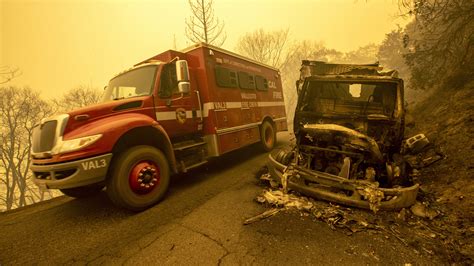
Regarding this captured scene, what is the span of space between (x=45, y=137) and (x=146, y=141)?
5.34 ft

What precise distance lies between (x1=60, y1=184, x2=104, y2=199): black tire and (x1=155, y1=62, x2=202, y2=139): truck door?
6.60 ft

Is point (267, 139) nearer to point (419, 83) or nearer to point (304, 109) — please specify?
point (304, 109)

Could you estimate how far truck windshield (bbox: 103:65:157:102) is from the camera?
4.90 metres

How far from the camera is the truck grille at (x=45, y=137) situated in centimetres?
373

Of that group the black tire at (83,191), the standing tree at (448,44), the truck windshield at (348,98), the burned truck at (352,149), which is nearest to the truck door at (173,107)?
the black tire at (83,191)

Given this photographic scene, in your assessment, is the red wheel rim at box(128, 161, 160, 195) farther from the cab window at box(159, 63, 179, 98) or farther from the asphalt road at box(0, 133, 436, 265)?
the cab window at box(159, 63, 179, 98)

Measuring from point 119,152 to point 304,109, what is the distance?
400 cm

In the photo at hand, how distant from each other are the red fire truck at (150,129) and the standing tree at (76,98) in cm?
2842

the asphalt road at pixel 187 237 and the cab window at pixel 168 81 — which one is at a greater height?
the cab window at pixel 168 81

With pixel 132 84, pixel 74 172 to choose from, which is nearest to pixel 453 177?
pixel 74 172

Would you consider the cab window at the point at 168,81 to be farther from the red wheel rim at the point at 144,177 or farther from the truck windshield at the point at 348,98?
the truck windshield at the point at 348,98

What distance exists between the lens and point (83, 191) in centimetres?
486

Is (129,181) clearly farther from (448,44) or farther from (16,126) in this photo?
(16,126)

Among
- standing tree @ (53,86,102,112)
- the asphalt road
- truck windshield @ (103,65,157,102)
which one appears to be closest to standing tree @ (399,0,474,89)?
the asphalt road
